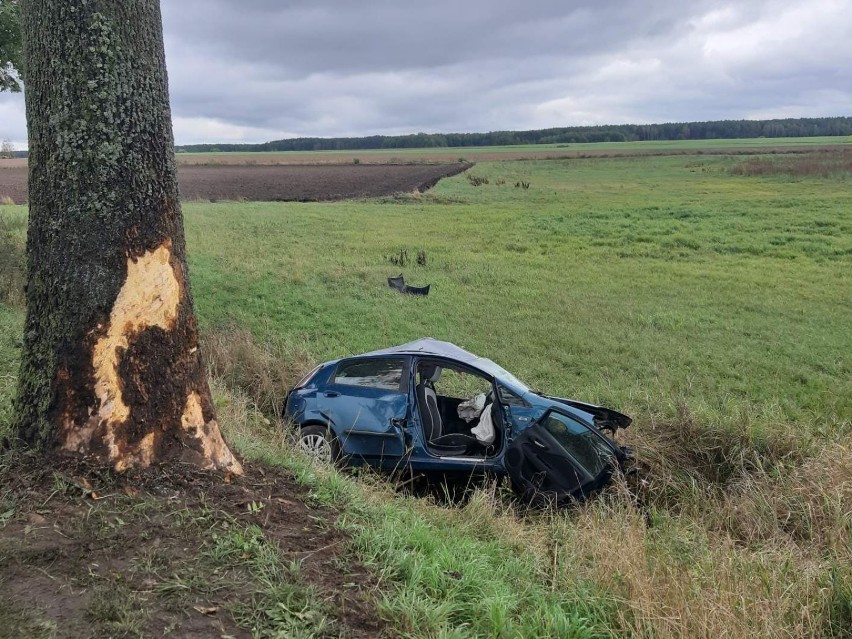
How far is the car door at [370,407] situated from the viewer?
6.45 metres

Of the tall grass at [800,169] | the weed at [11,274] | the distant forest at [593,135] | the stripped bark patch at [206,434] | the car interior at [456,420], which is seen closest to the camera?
the stripped bark patch at [206,434]

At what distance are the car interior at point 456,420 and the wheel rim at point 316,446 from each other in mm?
1007

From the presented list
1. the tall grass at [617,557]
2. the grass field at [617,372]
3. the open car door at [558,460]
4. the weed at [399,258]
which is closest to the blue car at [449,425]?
the open car door at [558,460]

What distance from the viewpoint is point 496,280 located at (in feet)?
54.3

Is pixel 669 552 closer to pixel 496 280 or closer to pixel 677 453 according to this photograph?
pixel 677 453

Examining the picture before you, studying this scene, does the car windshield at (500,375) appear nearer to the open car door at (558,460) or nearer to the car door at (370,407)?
the open car door at (558,460)

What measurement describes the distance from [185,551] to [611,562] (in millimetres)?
2406

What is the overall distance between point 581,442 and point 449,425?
5.30 feet

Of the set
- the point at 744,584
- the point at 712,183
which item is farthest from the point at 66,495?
the point at 712,183

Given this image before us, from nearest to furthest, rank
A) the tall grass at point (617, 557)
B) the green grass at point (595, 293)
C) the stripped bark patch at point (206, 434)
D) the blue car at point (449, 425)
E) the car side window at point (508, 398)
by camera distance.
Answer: the tall grass at point (617, 557), the stripped bark patch at point (206, 434), the blue car at point (449, 425), the car side window at point (508, 398), the green grass at point (595, 293)

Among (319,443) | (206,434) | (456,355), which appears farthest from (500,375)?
(206,434)

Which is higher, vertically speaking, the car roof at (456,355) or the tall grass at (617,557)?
the car roof at (456,355)

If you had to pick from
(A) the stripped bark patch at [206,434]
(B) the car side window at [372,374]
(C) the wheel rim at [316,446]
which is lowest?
(C) the wheel rim at [316,446]

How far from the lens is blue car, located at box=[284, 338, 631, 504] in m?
5.92
